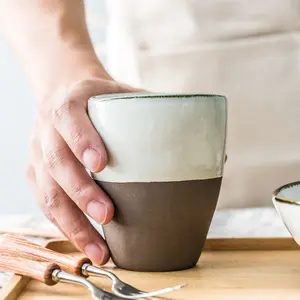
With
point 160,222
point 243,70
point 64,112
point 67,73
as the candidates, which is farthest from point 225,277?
point 243,70

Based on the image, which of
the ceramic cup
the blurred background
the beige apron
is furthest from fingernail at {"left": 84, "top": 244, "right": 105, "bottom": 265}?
the blurred background

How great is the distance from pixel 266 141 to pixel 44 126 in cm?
47

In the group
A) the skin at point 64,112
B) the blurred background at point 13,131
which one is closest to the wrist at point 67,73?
the skin at point 64,112

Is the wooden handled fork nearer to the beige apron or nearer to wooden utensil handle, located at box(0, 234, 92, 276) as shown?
wooden utensil handle, located at box(0, 234, 92, 276)

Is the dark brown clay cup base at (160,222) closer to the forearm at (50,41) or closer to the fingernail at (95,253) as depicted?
the fingernail at (95,253)

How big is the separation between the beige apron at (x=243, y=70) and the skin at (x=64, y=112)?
0.24 m

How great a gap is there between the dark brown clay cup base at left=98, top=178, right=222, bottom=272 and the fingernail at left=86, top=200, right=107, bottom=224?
11 millimetres

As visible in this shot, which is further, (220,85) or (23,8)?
(220,85)

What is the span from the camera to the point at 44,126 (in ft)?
2.07

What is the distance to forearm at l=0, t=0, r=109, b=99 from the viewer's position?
722 mm

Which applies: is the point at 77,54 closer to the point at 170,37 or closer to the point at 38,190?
the point at 38,190

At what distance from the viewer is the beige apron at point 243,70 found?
985 mm

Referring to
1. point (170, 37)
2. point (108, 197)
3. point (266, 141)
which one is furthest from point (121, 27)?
point (108, 197)

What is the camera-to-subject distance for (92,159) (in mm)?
500
